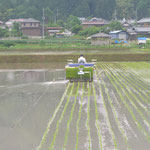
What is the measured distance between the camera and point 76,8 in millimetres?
108812

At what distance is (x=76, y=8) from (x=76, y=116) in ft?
340

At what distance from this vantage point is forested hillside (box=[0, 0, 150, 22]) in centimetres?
10012

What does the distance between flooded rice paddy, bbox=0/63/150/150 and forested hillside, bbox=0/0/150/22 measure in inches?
3333

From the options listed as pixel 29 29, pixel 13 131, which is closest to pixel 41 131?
pixel 13 131

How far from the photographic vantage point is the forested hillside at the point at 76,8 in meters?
100

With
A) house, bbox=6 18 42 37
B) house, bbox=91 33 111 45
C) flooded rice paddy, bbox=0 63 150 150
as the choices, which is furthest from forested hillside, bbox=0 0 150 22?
flooded rice paddy, bbox=0 63 150 150

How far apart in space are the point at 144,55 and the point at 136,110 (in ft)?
67.1

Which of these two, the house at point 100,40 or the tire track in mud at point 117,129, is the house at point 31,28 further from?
the tire track in mud at point 117,129

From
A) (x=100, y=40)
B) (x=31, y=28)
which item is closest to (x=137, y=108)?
(x=100, y=40)

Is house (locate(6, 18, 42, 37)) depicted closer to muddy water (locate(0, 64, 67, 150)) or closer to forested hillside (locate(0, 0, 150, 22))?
forested hillside (locate(0, 0, 150, 22))

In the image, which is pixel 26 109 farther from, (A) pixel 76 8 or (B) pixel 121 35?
(A) pixel 76 8

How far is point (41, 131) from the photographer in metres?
7.73

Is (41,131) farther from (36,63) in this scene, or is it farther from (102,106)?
Answer: (36,63)

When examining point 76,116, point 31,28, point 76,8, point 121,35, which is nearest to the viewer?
point 76,116
